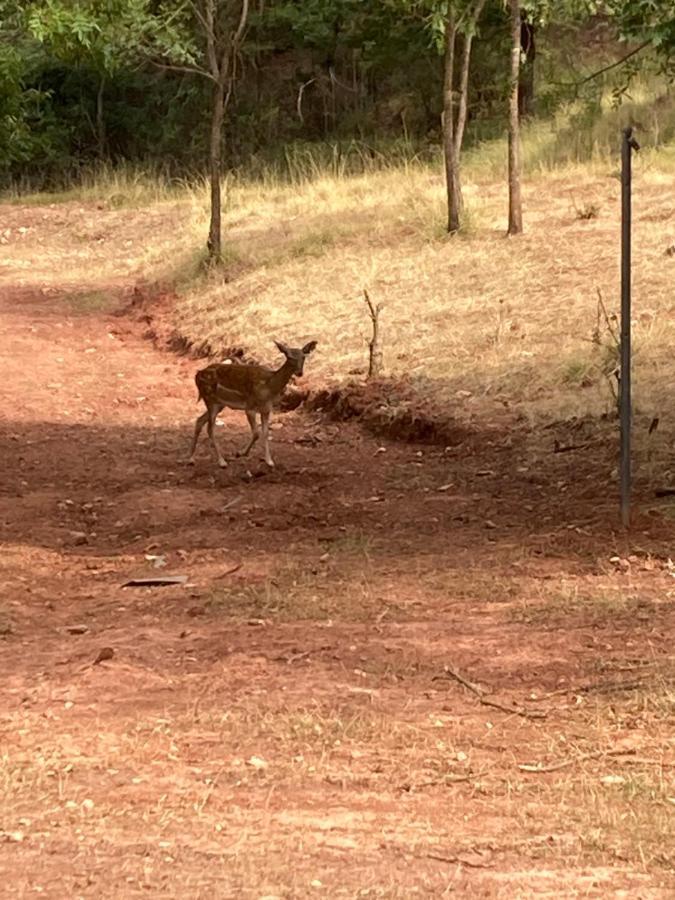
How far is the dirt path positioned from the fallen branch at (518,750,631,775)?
3 cm

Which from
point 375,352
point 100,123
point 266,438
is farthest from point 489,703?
point 100,123

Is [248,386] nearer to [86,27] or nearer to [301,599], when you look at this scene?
[301,599]

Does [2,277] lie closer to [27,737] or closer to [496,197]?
[496,197]

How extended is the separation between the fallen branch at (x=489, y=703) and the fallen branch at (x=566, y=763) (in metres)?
0.44

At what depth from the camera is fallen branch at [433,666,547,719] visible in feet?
18.7

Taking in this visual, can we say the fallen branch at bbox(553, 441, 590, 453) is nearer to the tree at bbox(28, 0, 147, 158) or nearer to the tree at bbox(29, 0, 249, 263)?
the tree at bbox(28, 0, 147, 158)

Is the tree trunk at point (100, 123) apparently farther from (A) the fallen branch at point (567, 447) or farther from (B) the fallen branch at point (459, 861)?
(B) the fallen branch at point (459, 861)

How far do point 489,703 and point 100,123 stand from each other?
35.8 meters

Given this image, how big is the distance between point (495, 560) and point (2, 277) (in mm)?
17015

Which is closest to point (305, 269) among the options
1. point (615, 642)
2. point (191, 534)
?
point (191, 534)

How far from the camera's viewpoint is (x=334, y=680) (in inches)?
242

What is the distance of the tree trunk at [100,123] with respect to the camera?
1537 inches

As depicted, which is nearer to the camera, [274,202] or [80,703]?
[80,703]

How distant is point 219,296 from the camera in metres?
18.9
